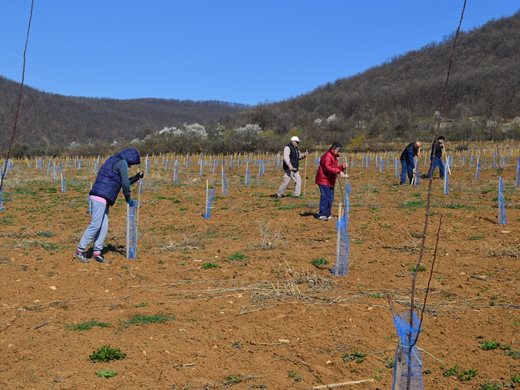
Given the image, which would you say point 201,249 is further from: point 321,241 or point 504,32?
point 504,32

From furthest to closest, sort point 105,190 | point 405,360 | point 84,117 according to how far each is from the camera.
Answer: point 84,117, point 105,190, point 405,360

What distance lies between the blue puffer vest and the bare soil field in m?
0.93

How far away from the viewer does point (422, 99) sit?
7375 centimetres

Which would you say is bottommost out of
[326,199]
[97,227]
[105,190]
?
[97,227]

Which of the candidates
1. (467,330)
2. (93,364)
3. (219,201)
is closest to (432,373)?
(467,330)

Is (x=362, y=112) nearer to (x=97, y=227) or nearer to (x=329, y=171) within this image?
(x=329, y=171)

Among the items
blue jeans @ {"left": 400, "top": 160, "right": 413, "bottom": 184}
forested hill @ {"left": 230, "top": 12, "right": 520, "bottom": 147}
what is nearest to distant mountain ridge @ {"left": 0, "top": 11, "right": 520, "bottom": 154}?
forested hill @ {"left": 230, "top": 12, "right": 520, "bottom": 147}

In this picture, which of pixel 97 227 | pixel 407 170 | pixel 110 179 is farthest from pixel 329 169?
pixel 407 170

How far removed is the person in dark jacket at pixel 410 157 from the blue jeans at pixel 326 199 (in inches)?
225

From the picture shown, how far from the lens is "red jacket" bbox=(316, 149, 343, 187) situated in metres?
10.7

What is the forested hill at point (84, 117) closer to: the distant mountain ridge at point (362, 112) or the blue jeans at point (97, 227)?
the distant mountain ridge at point (362, 112)

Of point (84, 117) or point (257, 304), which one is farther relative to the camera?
point (84, 117)

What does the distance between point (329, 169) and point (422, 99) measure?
6646 centimetres

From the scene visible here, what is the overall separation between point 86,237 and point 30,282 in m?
1.01
